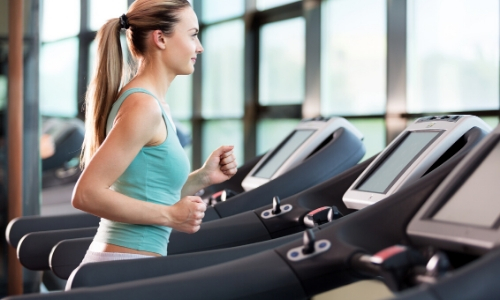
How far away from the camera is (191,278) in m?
1.20

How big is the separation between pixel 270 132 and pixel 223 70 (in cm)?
90

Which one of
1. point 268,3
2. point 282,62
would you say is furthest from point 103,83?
point 268,3

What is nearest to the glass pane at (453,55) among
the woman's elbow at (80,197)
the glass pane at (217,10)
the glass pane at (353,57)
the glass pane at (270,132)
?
the glass pane at (353,57)

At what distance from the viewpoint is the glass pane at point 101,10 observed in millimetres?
4984

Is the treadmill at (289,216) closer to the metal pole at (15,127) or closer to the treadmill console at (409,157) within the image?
the treadmill console at (409,157)

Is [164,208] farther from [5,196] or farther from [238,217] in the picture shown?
[5,196]

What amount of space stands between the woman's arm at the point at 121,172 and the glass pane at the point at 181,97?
4.92 m

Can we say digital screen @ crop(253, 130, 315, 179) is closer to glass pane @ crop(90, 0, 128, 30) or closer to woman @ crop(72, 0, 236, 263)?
woman @ crop(72, 0, 236, 263)

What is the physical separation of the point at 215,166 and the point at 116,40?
1.34 ft

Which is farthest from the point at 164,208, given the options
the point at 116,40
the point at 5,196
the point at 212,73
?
the point at 212,73

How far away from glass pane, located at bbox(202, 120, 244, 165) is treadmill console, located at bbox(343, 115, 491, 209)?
13.2ft

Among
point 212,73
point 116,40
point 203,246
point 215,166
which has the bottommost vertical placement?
point 203,246

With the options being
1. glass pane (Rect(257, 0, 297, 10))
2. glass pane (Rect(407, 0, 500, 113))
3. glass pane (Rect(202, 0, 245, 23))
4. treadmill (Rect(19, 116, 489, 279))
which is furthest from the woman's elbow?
glass pane (Rect(202, 0, 245, 23))

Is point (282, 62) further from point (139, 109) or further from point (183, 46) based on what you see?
point (139, 109)
